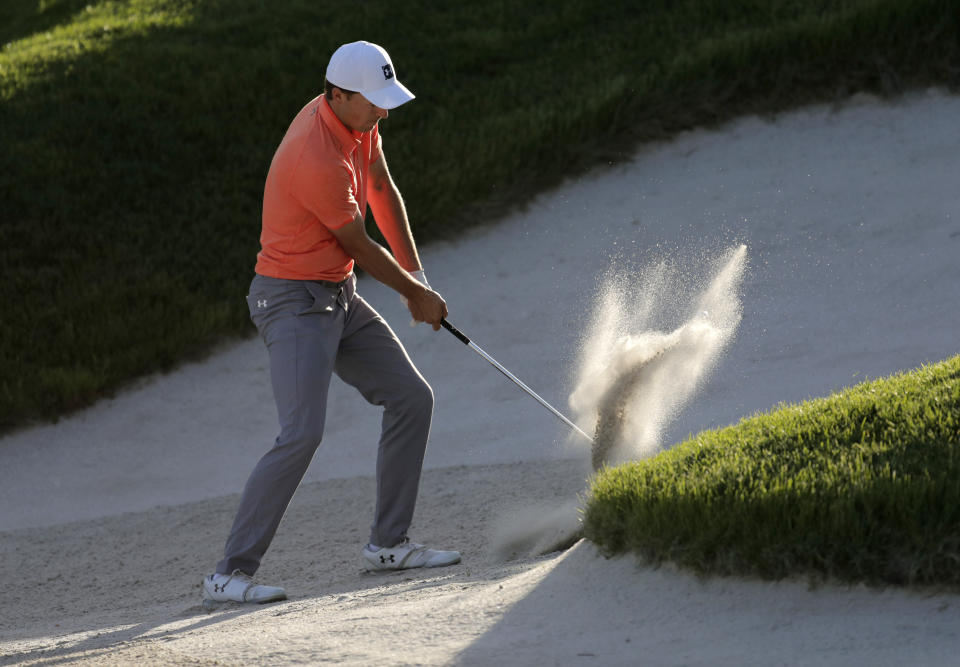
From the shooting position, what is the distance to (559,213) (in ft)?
31.6

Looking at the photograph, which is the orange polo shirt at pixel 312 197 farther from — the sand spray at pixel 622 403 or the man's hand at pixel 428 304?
the sand spray at pixel 622 403

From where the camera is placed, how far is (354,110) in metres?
4.43

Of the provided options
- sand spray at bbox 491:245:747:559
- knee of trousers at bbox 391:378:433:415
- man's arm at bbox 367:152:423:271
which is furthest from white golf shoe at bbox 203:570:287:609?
man's arm at bbox 367:152:423:271

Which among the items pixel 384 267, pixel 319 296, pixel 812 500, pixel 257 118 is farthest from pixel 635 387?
pixel 257 118

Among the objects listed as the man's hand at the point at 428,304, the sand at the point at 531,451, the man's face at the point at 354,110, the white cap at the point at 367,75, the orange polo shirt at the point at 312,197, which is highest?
the white cap at the point at 367,75

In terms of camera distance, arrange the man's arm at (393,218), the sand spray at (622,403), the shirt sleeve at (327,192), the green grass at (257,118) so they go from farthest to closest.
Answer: the green grass at (257,118), the sand spray at (622,403), the man's arm at (393,218), the shirt sleeve at (327,192)

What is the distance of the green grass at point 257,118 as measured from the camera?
848cm

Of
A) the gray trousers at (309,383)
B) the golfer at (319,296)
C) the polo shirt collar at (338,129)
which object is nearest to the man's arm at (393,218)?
the golfer at (319,296)

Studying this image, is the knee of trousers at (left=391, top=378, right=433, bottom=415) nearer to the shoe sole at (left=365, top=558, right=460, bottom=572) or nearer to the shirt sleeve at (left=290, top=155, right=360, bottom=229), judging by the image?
the shoe sole at (left=365, top=558, right=460, bottom=572)

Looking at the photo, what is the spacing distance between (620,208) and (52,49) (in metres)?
5.99

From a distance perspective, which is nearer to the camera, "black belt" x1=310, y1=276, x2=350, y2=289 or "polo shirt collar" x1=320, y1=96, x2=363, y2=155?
"polo shirt collar" x1=320, y1=96, x2=363, y2=155

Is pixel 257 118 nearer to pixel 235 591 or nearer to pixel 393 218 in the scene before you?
pixel 393 218

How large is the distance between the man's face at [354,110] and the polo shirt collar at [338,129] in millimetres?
18

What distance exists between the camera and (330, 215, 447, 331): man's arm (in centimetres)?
443
